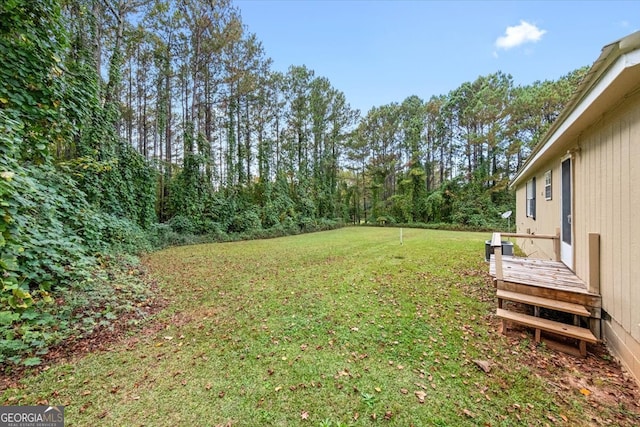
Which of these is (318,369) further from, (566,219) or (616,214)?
(566,219)

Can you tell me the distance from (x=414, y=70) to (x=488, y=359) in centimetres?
2177

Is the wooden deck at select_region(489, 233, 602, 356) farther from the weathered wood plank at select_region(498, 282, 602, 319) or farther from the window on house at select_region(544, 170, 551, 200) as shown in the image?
the window on house at select_region(544, 170, 551, 200)

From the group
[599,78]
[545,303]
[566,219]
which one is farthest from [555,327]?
[599,78]

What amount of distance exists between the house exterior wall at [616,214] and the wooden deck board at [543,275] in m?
0.20

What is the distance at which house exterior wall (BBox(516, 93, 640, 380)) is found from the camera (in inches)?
91.1

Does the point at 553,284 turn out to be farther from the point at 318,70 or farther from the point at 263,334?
the point at 318,70

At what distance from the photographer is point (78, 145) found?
7723 mm

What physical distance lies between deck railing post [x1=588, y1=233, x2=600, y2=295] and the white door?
1.28 metres

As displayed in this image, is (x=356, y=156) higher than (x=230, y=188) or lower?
higher

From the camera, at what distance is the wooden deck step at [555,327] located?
Answer: 2658mm

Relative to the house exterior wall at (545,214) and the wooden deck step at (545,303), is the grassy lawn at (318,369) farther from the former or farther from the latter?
the house exterior wall at (545,214)

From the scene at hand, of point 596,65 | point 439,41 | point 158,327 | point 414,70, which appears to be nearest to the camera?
point 596,65

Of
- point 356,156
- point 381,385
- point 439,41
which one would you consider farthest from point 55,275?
point 356,156

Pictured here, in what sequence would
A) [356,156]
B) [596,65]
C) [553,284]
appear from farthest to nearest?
[356,156], [553,284], [596,65]
